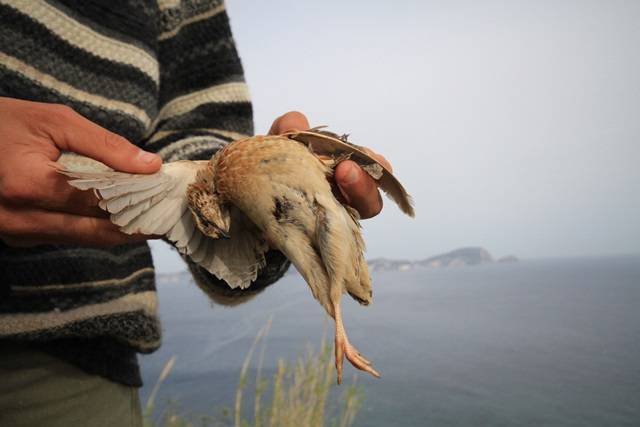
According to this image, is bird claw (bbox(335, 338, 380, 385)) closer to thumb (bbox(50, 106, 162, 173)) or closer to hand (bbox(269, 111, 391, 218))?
hand (bbox(269, 111, 391, 218))

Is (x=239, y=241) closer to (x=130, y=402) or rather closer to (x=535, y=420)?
(x=130, y=402)

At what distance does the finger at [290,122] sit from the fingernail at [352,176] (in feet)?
1.16

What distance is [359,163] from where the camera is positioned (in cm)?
126

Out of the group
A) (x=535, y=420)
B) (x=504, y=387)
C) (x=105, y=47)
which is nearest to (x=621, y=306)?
(x=504, y=387)

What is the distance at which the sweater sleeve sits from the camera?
1.97 m

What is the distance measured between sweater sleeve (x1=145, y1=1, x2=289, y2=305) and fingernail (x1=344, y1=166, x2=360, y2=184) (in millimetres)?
900

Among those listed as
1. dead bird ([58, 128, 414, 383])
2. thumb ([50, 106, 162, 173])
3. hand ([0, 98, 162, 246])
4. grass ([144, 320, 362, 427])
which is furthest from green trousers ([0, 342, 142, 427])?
grass ([144, 320, 362, 427])

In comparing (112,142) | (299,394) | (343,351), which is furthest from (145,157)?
(299,394)

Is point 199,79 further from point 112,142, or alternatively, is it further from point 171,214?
point 112,142

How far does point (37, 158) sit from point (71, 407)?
0.96 m

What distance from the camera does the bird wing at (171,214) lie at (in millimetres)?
1128

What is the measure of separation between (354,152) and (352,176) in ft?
0.23

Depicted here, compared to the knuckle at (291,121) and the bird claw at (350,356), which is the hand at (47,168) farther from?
the bird claw at (350,356)

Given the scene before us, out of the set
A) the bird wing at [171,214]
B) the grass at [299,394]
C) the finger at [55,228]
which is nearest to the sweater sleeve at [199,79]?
the bird wing at [171,214]
